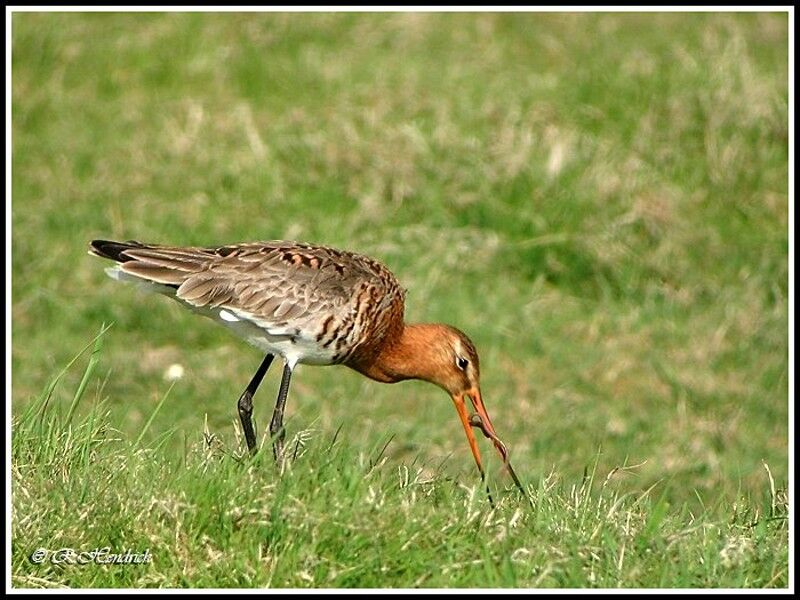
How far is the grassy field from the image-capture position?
28.3 feet

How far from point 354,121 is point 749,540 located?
5.91 meters

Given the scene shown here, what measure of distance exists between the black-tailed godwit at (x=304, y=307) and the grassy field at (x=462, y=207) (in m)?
0.48

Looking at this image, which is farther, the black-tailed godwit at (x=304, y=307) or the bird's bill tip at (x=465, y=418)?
the bird's bill tip at (x=465, y=418)

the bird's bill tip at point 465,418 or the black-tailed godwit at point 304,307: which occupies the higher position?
Result: the black-tailed godwit at point 304,307

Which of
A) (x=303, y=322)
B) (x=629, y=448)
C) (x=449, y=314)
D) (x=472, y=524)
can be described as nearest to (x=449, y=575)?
(x=472, y=524)

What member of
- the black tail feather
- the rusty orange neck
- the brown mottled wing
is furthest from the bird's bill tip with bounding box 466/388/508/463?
the black tail feather

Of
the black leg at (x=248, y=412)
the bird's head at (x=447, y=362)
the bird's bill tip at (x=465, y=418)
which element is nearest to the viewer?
the black leg at (x=248, y=412)

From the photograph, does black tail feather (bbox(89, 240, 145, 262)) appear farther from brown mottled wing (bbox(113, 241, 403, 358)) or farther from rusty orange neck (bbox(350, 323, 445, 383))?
rusty orange neck (bbox(350, 323, 445, 383))

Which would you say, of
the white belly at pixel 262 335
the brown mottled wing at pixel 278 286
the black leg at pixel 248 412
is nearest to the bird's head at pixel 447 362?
the brown mottled wing at pixel 278 286

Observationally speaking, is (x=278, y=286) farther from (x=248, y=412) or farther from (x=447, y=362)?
(x=447, y=362)

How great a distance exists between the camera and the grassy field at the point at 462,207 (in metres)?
8.62

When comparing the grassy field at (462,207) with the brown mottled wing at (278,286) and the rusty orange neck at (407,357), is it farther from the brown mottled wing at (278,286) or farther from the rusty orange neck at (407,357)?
the brown mottled wing at (278,286)

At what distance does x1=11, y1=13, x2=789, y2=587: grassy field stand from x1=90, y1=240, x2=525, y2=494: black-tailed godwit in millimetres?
478

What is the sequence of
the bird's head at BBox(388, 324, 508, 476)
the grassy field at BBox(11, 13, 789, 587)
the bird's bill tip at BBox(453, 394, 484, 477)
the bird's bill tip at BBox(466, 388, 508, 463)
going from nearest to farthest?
the bird's bill tip at BBox(466, 388, 508, 463) < the bird's bill tip at BBox(453, 394, 484, 477) < the bird's head at BBox(388, 324, 508, 476) < the grassy field at BBox(11, 13, 789, 587)
